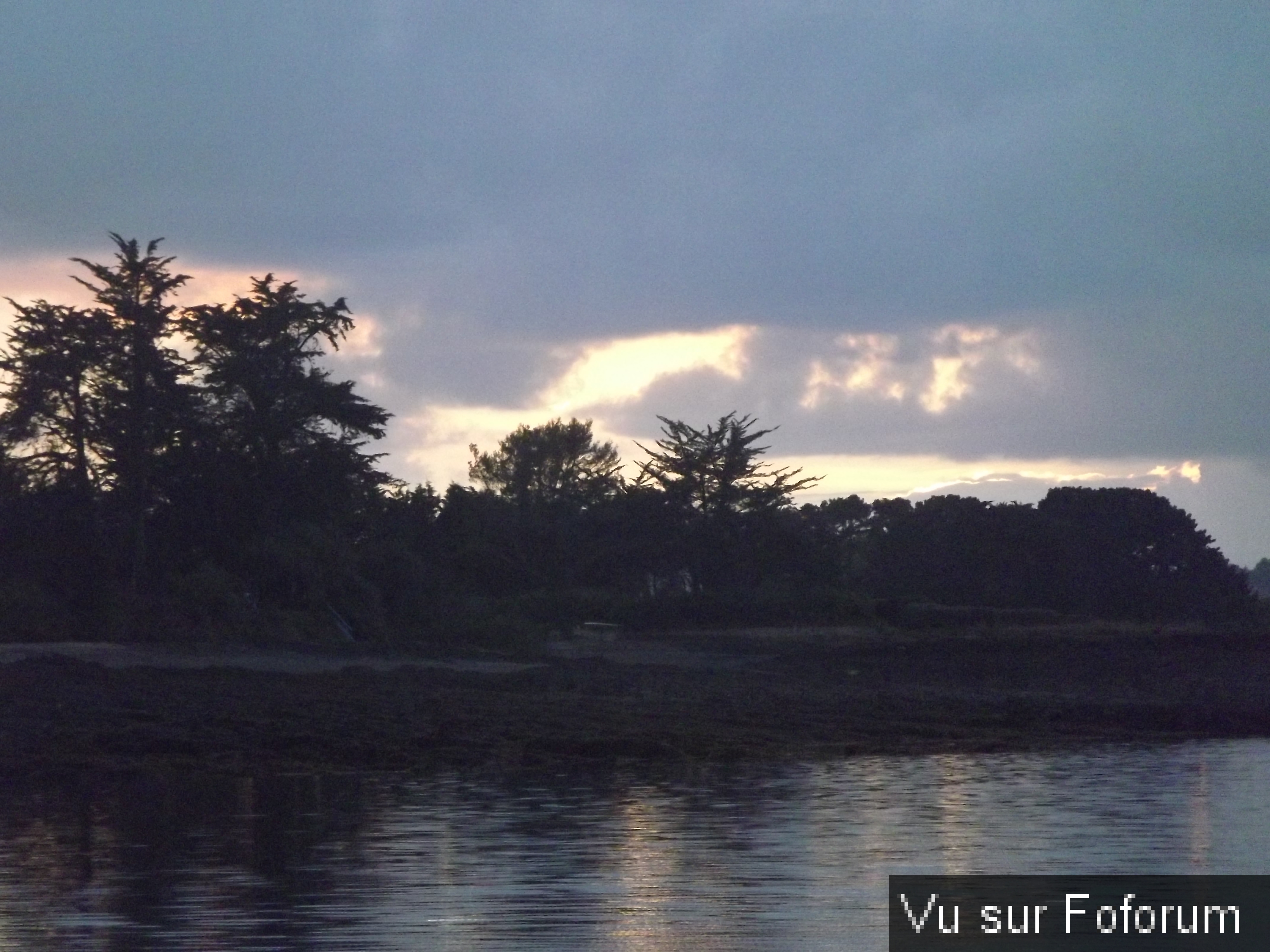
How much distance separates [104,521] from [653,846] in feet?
89.7

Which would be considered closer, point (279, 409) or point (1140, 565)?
point (279, 409)

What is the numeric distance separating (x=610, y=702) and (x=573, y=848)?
11.2 m

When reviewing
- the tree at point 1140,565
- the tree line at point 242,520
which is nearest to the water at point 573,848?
the tree line at point 242,520

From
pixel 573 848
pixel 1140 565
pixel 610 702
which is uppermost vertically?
pixel 1140 565

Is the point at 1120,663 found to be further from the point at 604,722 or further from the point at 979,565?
the point at 979,565

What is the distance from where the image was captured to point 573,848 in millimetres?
13023

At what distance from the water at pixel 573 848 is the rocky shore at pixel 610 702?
4.31ft

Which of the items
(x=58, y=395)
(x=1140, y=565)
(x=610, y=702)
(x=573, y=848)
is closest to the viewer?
(x=573, y=848)

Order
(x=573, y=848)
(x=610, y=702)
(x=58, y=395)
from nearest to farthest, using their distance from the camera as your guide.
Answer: (x=573, y=848)
(x=610, y=702)
(x=58, y=395)

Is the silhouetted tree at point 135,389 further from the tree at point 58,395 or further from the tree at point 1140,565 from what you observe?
the tree at point 1140,565

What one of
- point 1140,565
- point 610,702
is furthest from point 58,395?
point 1140,565

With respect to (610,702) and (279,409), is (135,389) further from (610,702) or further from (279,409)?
(610,702)

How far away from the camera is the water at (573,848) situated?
988 cm

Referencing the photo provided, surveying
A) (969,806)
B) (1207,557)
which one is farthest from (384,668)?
(1207,557)
